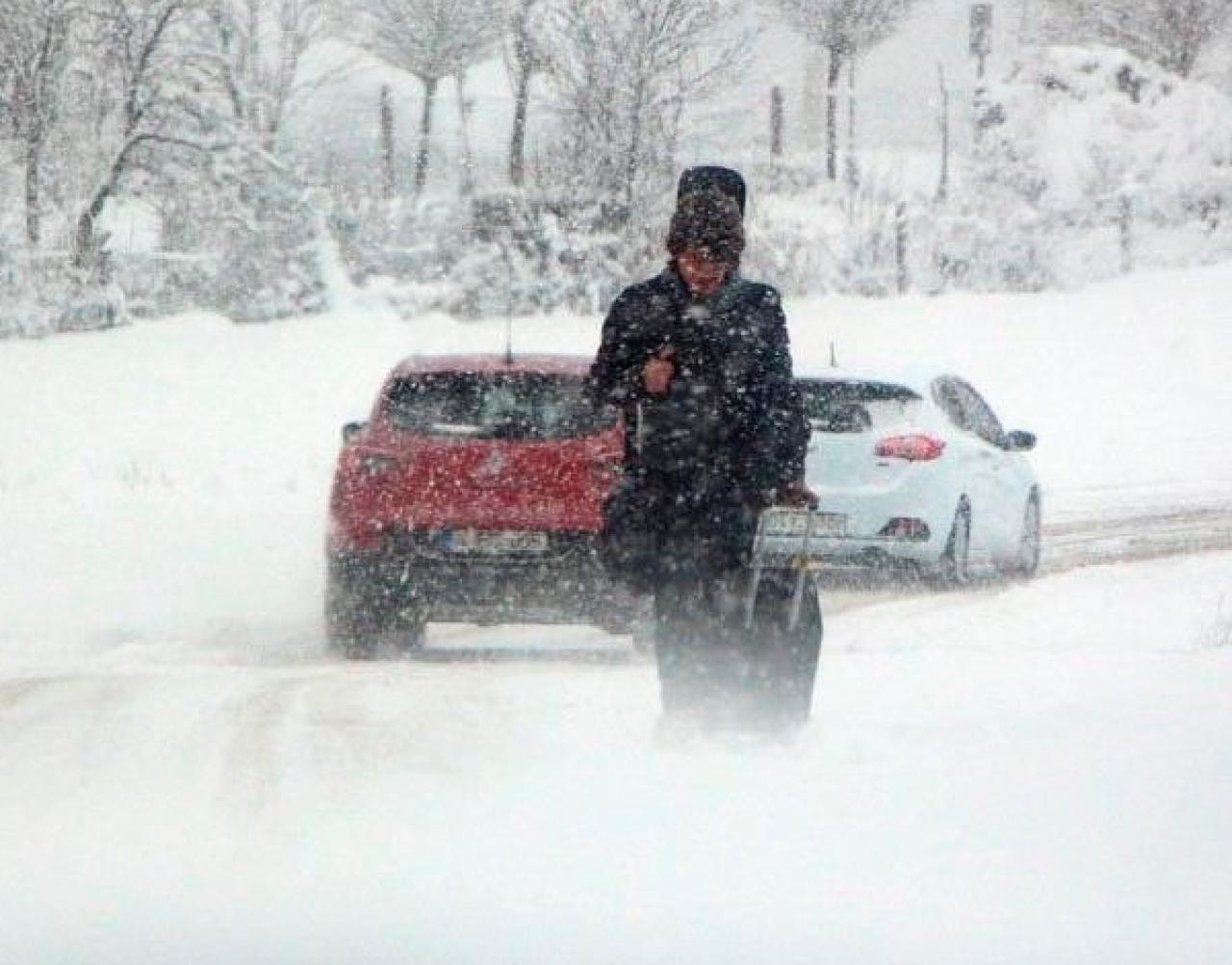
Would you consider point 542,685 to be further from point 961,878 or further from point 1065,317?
point 1065,317

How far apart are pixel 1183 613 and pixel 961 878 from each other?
26.6 ft

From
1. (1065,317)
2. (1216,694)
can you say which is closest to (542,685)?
(1216,694)

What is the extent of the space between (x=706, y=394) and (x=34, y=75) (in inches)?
840

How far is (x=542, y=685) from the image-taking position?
10.3m

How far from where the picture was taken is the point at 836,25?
33.9 metres

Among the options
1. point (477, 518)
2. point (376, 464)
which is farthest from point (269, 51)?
point (477, 518)

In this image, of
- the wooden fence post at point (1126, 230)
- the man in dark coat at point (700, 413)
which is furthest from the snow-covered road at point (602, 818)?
the wooden fence post at point (1126, 230)

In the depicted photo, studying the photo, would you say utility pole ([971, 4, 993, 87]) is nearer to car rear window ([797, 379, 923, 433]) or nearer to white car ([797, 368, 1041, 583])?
white car ([797, 368, 1041, 583])

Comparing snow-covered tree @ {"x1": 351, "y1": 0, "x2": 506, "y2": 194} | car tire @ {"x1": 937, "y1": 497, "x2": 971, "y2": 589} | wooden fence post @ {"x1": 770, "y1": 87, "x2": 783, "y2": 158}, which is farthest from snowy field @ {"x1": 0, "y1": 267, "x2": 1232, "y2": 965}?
wooden fence post @ {"x1": 770, "y1": 87, "x2": 783, "y2": 158}

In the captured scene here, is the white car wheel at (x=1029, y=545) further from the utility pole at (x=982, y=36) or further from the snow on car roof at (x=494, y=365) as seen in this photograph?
the utility pole at (x=982, y=36)

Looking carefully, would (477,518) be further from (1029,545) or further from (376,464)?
(1029,545)

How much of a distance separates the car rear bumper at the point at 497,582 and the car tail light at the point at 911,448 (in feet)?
11.7

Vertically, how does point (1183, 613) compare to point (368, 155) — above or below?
below

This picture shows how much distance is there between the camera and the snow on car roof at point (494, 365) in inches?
463
